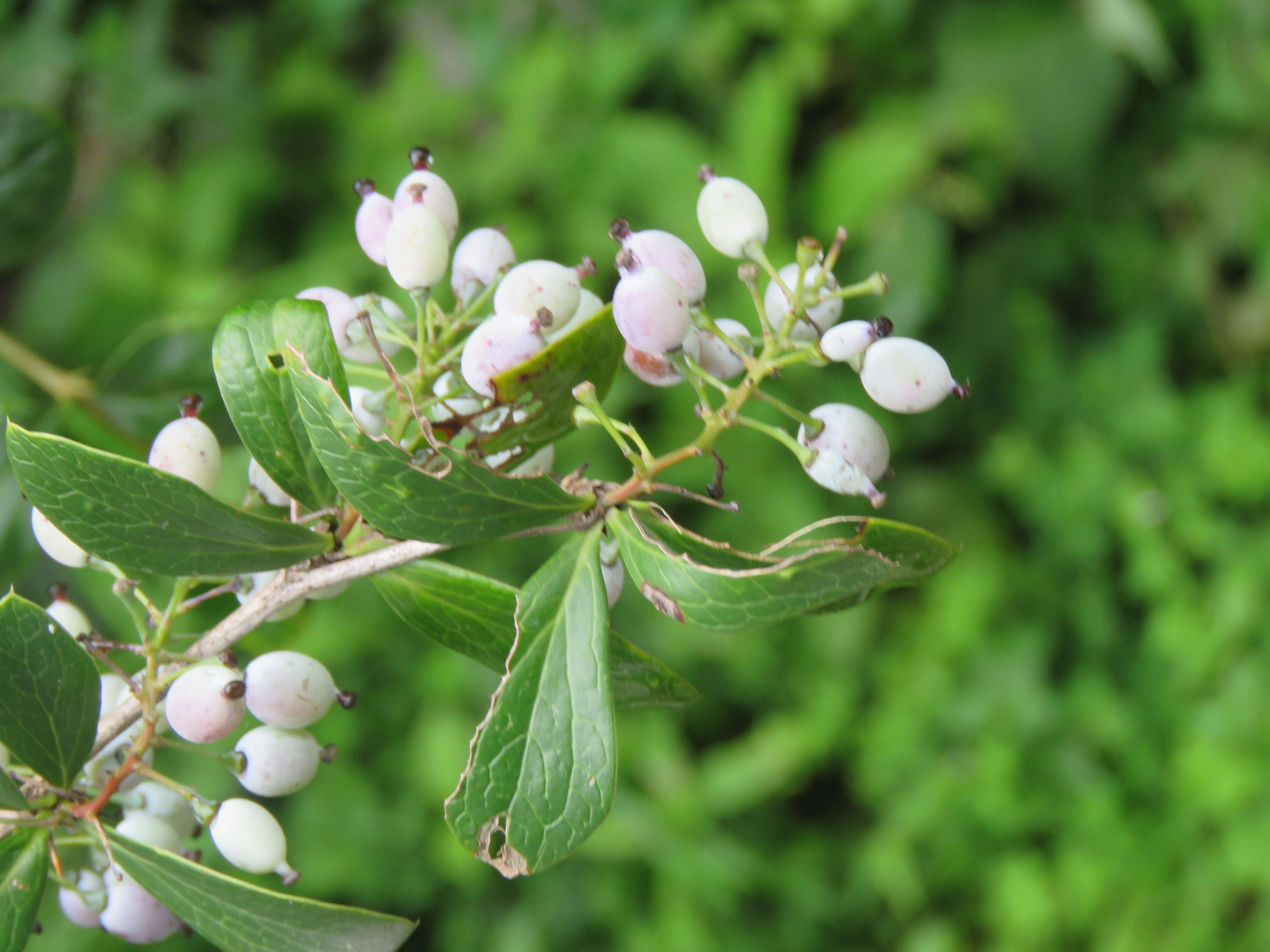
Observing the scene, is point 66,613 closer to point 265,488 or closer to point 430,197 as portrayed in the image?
point 265,488

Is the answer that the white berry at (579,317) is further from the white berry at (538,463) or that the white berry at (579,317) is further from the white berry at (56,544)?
the white berry at (56,544)

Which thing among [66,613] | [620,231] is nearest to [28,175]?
[66,613]

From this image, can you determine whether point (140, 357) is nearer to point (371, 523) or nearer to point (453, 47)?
point (371, 523)

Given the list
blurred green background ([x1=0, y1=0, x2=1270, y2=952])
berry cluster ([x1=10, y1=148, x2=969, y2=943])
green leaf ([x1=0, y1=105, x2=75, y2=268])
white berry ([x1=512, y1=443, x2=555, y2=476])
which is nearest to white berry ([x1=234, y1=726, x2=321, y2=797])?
berry cluster ([x1=10, y1=148, x2=969, y2=943])

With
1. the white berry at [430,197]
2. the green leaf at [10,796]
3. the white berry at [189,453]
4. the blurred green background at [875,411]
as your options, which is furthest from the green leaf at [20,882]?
the blurred green background at [875,411]

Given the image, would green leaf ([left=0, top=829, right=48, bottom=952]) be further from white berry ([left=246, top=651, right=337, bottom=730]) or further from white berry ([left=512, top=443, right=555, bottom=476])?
white berry ([left=512, top=443, right=555, bottom=476])

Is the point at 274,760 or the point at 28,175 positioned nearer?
the point at 274,760
